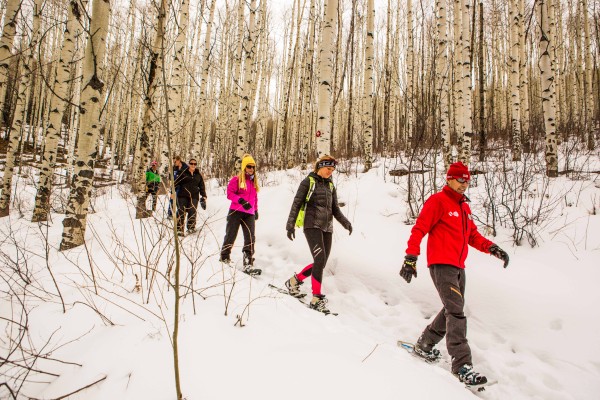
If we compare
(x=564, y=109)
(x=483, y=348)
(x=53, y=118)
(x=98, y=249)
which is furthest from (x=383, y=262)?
(x=564, y=109)

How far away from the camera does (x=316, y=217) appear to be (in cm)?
371

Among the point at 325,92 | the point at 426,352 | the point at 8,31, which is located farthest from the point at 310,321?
the point at 8,31

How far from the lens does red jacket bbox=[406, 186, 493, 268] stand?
8.93 feet

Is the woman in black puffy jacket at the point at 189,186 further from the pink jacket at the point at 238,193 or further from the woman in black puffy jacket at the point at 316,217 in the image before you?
the woman in black puffy jacket at the point at 316,217

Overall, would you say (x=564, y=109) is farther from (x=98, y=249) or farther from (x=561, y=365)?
(x=98, y=249)

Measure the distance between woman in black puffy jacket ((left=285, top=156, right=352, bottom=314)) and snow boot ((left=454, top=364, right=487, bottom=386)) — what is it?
5.02ft

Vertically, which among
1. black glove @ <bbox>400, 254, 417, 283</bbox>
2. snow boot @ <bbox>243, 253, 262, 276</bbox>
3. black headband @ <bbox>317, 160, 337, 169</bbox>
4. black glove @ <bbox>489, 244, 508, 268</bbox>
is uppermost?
black headband @ <bbox>317, 160, 337, 169</bbox>

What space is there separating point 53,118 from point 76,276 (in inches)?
223

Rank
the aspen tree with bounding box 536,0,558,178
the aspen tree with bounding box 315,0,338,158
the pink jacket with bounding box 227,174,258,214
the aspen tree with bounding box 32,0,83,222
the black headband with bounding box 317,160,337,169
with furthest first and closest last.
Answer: the aspen tree with bounding box 536,0,558,178 → the aspen tree with bounding box 32,0,83,222 → the aspen tree with bounding box 315,0,338,158 → the pink jacket with bounding box 227,174,258,214 → the black headband with bounding box 317,160,337,169

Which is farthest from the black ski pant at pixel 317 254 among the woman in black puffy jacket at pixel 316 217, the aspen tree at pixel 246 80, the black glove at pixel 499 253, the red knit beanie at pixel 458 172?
the aspen tree at pixel 246 80

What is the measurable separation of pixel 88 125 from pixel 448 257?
4867 mm

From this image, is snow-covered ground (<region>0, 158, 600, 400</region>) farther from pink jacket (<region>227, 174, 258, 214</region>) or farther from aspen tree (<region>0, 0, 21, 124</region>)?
aspen tree (<region>0, 0, 21, 124</region>)

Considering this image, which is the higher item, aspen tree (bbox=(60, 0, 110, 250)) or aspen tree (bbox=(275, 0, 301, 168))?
aspen tree (bbox=(275, 0, 301, 168))

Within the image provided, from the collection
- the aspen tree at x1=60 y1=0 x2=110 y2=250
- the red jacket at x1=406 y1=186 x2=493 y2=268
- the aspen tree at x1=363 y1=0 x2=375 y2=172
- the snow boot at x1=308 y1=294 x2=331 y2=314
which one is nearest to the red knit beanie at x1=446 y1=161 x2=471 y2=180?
the red jacket at x1=406 y1=186 x2=493 y2=268
